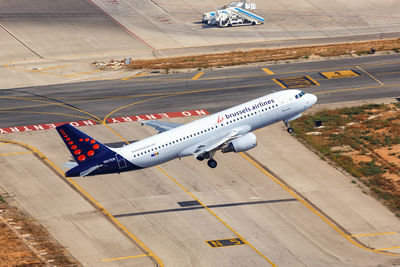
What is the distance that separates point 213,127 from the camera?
286 feet

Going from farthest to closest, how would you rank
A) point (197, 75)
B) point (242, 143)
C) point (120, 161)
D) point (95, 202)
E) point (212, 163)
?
point (197, 75) → point (212, 163) → point (242, 143) → point (95, 202) → point (120, 161)

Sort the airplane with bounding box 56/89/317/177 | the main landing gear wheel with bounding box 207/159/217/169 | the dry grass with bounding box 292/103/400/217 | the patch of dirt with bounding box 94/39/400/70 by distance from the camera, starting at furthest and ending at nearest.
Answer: the patch of dirt with bounding box 94/39/400/70 → the main landing gear wheel with bounding box 207/159/217/169 → the dry grass with bounding box 292/103/400/217 → the airplane with bounding box 56/89/317/177

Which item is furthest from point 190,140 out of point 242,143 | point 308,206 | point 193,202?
point 308,206

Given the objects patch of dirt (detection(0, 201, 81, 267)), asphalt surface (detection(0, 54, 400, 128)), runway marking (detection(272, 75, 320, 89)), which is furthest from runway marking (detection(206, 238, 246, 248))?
runway marking (detection(272, 75, 320, 89))

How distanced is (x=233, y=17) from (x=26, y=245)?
84.4 m

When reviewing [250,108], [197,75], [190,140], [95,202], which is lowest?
[95,202]

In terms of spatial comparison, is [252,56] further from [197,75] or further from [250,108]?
[250,108]

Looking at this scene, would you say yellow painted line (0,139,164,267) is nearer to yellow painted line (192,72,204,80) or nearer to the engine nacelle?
the engine nacelle

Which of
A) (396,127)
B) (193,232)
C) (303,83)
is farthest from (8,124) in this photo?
(396,127)

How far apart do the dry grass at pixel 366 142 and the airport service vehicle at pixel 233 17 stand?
44979 millimetres

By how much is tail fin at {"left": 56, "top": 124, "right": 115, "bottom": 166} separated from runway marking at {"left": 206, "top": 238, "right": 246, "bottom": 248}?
1464cm

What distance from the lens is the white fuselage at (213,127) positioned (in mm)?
83125

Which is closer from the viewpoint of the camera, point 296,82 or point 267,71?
point 296,82

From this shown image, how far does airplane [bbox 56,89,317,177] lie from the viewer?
79.1m
